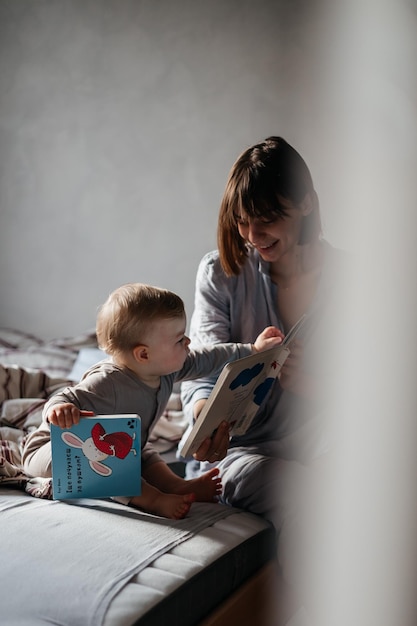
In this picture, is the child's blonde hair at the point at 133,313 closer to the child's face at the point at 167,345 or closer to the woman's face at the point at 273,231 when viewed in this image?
the child's face at the point at 167,345

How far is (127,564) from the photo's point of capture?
86 cm

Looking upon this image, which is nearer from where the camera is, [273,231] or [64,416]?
[64,416]

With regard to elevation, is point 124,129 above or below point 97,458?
above

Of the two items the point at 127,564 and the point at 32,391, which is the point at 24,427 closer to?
the point at 32,391

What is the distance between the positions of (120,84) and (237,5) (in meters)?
0.44

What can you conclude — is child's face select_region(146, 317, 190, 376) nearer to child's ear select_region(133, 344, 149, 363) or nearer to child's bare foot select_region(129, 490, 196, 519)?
child's ear select_region(133, 344, 149, 363)

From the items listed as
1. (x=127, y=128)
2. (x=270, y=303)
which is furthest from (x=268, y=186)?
(x=127, y=128)

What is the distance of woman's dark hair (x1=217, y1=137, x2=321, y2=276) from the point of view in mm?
1217

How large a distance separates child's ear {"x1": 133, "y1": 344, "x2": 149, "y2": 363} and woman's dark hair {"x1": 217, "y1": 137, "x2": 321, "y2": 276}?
0.30 metres

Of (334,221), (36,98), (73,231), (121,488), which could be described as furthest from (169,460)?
(36,98)

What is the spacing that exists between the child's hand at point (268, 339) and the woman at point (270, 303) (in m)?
0.06

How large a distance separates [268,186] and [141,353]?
1.21 ft

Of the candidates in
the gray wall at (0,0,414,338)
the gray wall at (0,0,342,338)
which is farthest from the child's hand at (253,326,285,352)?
the gray wall at (0,0,342,338)

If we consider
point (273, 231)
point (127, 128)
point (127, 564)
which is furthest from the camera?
point (127, 128)
